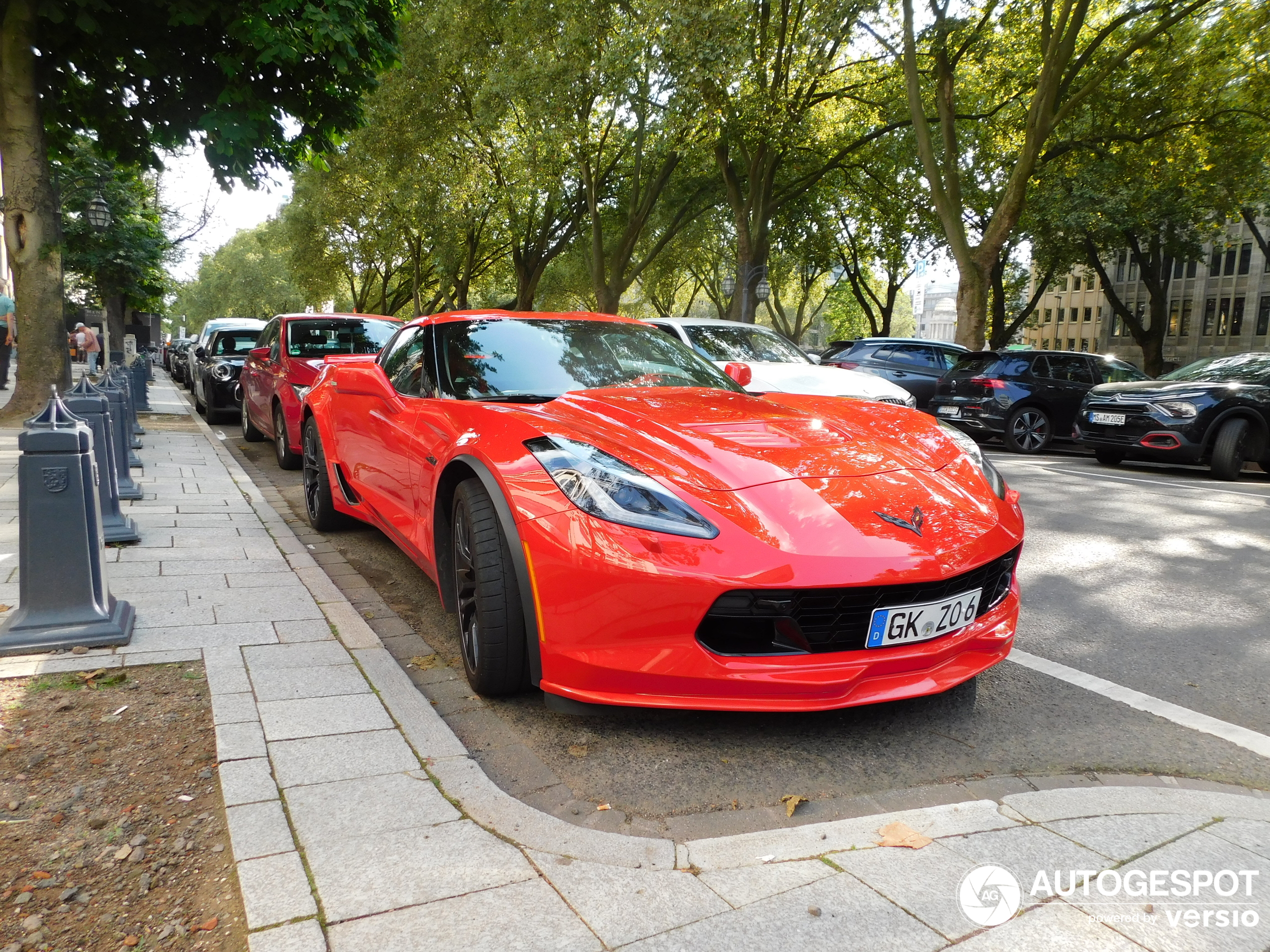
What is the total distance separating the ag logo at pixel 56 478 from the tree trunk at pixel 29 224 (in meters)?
8.74

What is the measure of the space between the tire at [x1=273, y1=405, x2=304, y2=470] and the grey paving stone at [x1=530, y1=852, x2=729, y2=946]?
7579mm

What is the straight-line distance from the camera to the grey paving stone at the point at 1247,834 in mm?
2295

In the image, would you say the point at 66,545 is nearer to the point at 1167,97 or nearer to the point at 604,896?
the point at 604,896

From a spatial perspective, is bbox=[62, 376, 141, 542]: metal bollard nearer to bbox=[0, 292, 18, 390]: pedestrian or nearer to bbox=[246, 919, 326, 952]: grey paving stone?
bbox=[246, 919, 326, 952]: grey paving stone

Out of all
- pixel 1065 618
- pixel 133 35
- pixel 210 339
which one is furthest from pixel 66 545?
pixel 210 339

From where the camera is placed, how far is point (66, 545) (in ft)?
12.0

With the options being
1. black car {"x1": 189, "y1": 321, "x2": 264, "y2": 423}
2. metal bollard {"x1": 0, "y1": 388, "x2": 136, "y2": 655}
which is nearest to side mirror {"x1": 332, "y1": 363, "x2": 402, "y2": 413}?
metal bollard {"x1": 0, "y1": 388, "x2": 136, "y2": 655}

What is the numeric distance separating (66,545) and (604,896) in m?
2.74

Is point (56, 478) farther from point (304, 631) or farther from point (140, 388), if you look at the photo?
point (140, 388)

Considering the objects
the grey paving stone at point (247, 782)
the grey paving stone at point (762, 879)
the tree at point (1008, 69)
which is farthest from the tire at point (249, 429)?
the tree at point (1008, 69)

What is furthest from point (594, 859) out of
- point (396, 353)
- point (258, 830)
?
point (396, 353)

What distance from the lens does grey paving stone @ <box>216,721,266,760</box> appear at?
272 centimetres

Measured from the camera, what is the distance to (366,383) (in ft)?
16.7

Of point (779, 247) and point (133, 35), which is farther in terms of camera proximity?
point (779, 247)
